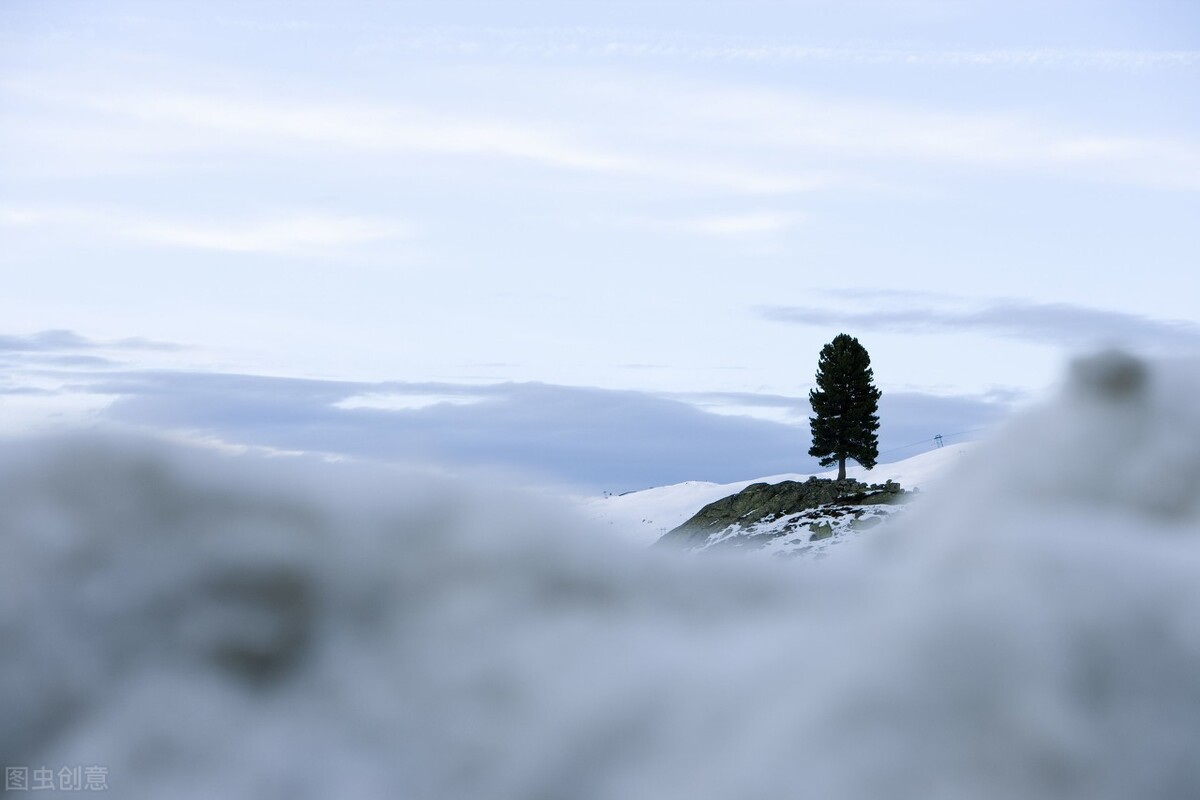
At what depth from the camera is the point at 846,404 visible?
38.2 metres

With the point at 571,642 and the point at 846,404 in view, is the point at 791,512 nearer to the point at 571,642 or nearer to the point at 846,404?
the point at 846,404

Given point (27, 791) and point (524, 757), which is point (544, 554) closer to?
point (524, 757)

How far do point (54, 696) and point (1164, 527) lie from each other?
1.18m

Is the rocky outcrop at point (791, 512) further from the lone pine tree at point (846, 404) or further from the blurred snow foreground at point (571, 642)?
the blurred snow foreground at point (571, 642)

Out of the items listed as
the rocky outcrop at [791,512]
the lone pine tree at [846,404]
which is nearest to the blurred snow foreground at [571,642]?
the rocky outcrop at [791,512]

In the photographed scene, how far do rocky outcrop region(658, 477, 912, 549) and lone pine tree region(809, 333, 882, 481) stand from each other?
8.05ft

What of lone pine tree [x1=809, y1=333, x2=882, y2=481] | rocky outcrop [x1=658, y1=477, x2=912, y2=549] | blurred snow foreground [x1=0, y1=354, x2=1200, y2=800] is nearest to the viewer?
blurred snow foreground [x1=0, y1=354, x2=1200, y2=800]

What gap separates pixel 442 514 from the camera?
1372 mm

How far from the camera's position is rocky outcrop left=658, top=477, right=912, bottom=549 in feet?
92.3

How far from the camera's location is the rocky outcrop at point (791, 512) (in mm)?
28125

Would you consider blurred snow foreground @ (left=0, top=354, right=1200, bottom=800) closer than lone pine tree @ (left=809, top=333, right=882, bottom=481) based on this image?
Yes

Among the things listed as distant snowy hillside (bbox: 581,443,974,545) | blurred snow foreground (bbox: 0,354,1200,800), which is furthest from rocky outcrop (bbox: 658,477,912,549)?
blurred snow foreground (bbox: 0,354,1200,800)

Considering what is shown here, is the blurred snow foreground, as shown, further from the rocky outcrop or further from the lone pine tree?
the lone pine tree

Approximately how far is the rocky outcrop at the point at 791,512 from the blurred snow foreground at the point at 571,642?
83.1ft
